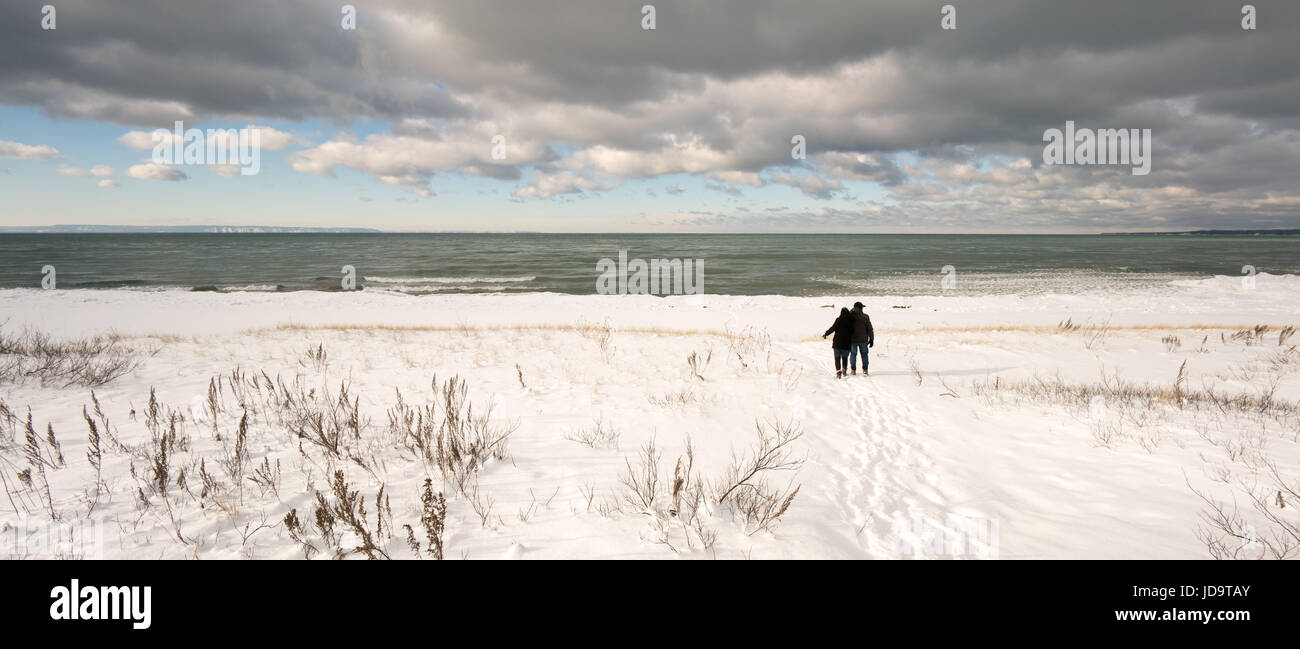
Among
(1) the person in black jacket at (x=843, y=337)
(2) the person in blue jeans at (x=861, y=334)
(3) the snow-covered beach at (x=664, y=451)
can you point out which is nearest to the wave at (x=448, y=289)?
(3) the snow-covered beach at (x=664, y=451)

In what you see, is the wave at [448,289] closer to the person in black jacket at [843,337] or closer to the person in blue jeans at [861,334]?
the person in black jacket at [843,337]

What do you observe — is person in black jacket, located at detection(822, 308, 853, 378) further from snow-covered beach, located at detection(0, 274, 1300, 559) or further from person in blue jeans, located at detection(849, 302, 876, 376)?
snow-covered beach, located at detection(0, 274, 1300, 559)

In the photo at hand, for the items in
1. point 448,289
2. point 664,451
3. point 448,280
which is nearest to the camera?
point 664,451

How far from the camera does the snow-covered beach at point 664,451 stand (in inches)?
135

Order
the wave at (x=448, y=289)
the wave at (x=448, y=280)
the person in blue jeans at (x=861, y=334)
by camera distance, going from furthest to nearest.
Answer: the wave at (x=448, y=280) → the wave at (x=448, y=289) → the person in blue jeans at (x=861, y=334)

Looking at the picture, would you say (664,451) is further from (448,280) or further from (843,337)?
(448,280)

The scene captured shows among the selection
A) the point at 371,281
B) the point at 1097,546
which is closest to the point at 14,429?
the point at 1097,546

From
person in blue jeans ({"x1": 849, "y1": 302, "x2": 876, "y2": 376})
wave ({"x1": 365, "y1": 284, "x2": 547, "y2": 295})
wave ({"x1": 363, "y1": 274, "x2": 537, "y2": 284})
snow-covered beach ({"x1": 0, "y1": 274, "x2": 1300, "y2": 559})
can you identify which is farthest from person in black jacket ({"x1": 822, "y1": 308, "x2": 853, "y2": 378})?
wave ({"x1": 363, "y1": 274, "x2": 537, "y2": 284})

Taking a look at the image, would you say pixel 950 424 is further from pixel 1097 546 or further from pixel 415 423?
pixel 415 423

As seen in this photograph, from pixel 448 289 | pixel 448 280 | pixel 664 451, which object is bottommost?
pixel 664 451

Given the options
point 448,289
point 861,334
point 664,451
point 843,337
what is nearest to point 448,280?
point 448,289

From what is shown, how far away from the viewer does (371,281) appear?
3669 cm

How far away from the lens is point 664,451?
5.39 meters
